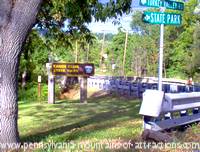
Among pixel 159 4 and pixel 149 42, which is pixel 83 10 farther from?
pixel 149 42

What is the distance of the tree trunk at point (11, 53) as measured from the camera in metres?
6.80

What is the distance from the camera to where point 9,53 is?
684cm

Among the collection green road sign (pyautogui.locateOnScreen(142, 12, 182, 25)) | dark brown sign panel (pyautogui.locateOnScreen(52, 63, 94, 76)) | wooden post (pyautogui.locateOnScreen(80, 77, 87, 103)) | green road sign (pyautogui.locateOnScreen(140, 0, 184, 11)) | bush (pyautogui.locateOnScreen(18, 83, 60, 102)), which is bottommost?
bush (pyautogui.locateOnScreen(18, 83, 60, 102))

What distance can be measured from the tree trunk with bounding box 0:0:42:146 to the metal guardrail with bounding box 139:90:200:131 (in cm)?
220

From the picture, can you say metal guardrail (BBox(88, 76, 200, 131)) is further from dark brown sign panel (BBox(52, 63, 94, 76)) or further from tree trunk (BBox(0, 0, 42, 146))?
dark brown sign panel (BBox(52, 63, 94, 76))

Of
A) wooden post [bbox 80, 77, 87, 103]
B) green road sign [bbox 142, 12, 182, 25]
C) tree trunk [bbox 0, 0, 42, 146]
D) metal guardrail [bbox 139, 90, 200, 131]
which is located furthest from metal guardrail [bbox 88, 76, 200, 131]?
wooden post [bbox 80, 77, 87, 103]

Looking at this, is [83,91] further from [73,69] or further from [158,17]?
[158,17]

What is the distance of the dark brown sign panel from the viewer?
22828 mm

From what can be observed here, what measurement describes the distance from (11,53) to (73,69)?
1619cm

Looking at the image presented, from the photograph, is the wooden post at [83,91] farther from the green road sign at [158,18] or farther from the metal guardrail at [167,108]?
the green road sign at [158,18]

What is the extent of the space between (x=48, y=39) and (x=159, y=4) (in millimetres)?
4655

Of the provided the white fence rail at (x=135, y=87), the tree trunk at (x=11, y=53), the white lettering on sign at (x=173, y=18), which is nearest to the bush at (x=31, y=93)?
A: the white fence rail at (x=135, y=87)

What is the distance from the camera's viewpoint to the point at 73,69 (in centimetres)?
2305

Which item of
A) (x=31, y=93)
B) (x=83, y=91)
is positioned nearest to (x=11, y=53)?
(x=83, y=91)
